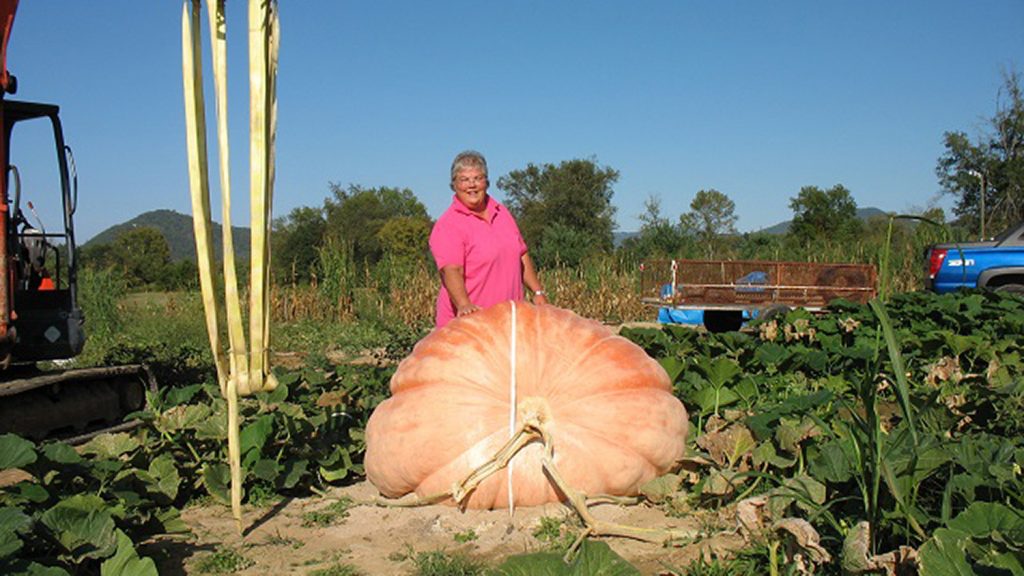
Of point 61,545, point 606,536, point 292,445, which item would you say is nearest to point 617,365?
point 606,536

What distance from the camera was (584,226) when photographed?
63469 mm

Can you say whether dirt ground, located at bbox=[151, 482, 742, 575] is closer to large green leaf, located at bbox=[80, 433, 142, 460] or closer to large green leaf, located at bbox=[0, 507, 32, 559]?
large green leaf, located at bbox=[80, 433, 142, 460]

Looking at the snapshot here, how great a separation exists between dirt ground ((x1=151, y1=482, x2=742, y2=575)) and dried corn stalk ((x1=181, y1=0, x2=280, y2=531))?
62 cm

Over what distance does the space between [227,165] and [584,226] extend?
60.4m

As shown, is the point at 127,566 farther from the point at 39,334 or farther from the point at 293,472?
the point at 39,334

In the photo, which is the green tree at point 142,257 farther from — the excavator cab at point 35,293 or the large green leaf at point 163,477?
the large green leaf at point 163,477

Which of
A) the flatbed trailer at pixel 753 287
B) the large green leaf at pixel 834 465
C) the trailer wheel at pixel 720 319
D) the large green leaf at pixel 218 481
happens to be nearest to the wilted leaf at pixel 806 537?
the large green leaf at pixel 834 465

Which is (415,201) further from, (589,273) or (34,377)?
(34,377)

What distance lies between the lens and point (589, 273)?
20438 mm

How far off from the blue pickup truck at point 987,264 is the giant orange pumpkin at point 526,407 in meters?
10.0

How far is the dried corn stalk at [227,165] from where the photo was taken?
11.2ft

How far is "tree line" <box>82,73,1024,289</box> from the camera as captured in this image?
2195 cm

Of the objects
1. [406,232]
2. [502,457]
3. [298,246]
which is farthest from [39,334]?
[406,232]

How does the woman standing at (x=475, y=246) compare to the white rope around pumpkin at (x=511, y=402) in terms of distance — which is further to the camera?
the woman standing at (x=475, y=246)
